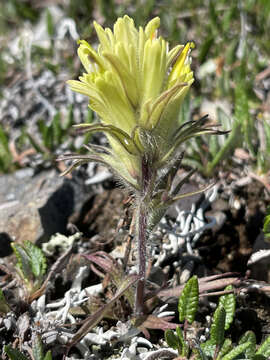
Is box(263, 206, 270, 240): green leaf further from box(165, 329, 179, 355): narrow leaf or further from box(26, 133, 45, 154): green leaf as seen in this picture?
box(26, 133, 45, 154): green leaf

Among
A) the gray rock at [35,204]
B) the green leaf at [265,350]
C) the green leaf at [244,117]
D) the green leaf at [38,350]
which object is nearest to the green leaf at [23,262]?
the gray rock at [35,204]

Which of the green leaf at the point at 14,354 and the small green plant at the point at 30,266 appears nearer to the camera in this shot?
the green leaf at the point at 14,354

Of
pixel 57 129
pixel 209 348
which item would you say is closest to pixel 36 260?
pixel 209 348

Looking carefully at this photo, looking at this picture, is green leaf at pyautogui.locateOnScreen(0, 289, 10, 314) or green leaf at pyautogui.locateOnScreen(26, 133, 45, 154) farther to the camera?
green leaf at pyautogui.locateOnScreen(26, 133, 45, 154)

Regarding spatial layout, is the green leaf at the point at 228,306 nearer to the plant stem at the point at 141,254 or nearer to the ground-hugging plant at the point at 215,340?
the ground-hugging plant at the point at 215,340

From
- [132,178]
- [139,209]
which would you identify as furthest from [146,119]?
[139,209]

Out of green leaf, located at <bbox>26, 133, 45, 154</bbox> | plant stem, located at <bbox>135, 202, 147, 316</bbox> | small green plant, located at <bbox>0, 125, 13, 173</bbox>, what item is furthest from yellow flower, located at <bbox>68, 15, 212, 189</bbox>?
small green plant, located at <bbox>0, 125, 13, 173</bbox>
